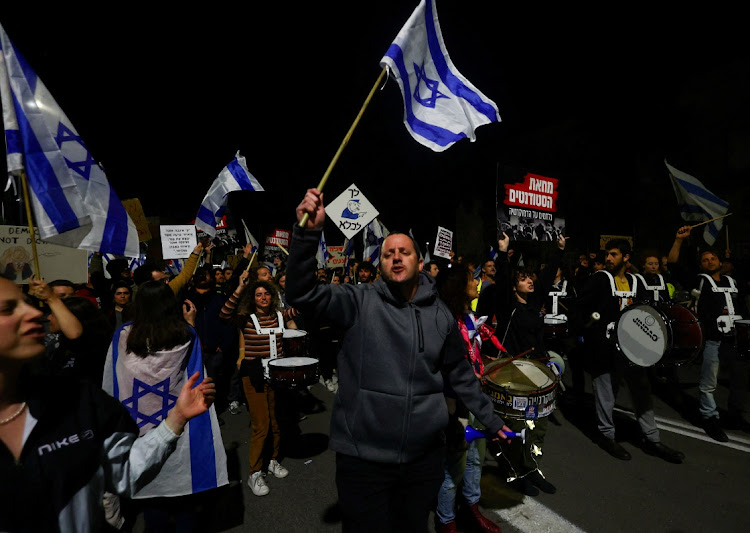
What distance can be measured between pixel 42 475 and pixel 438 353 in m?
1.71

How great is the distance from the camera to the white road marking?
3.35 metres

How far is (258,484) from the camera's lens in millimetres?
3951

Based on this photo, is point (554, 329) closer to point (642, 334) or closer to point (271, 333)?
point (642, 334)

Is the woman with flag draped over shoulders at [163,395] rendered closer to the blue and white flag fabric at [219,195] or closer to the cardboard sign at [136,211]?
the cardboard sign at [136,211]

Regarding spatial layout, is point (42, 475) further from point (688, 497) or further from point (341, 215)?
point (341, 215)

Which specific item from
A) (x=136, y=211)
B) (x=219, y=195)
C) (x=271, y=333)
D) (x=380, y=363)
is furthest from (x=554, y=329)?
(x=136, y=211)

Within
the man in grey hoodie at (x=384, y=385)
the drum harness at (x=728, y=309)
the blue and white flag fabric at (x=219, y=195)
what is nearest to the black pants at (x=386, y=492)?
the man in grey hoodie at (x=384, y=385)

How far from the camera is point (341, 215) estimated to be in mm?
8539

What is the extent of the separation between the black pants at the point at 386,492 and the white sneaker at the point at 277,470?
90.2 inches

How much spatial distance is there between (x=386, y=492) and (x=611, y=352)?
373 cm

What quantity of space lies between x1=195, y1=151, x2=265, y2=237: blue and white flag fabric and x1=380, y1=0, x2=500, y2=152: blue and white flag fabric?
391 centimetres

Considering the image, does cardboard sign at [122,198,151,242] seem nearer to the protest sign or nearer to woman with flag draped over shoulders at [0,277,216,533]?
woman with flag draped over shoulders at [0,277,216,533]

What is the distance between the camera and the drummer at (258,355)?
404 cm

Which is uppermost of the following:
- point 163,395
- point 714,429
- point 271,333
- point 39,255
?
point 39,255
